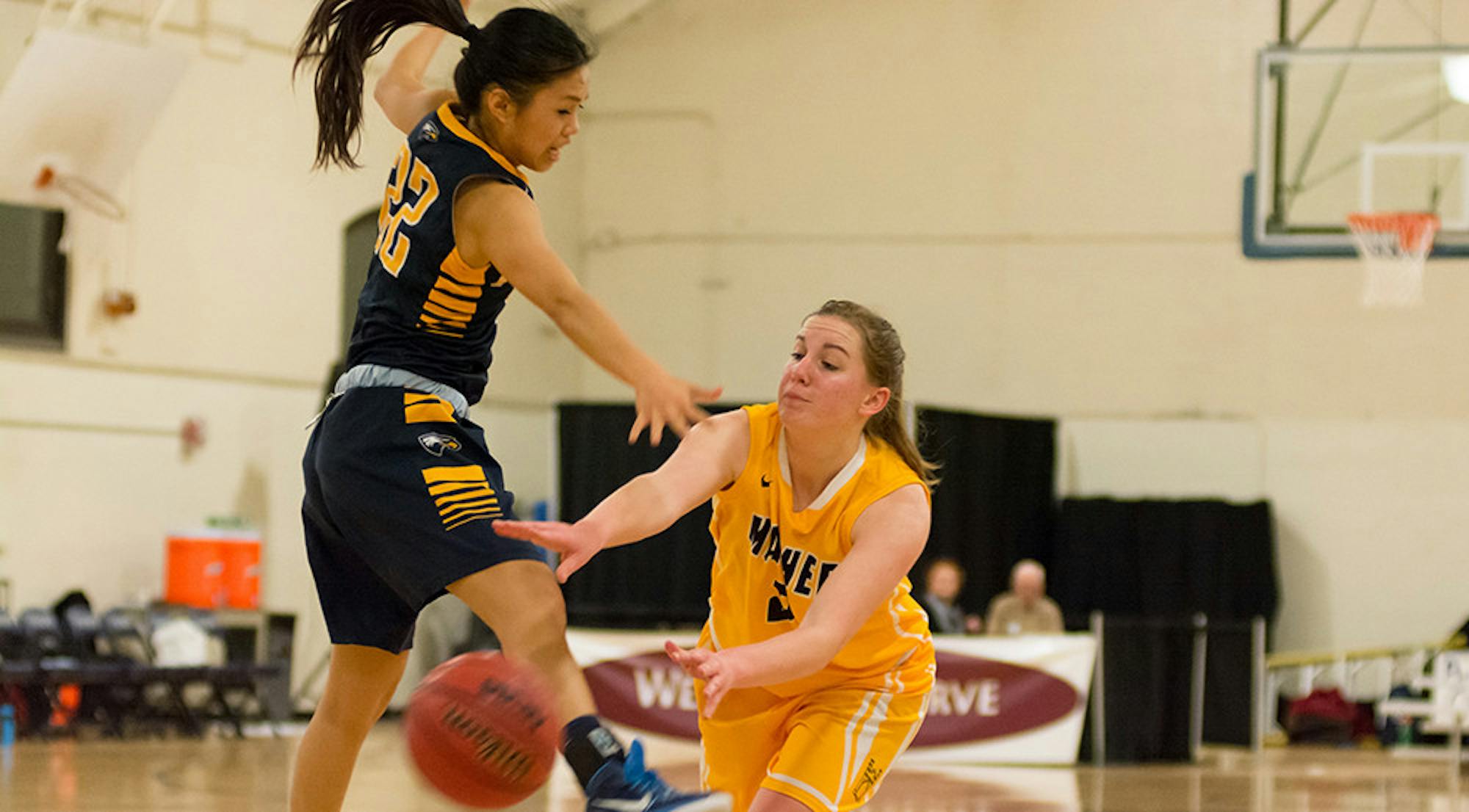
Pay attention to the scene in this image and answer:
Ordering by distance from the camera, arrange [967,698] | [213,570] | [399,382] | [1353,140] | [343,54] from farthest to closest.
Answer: [213,570] → [1353,140] → [967,698] → [343,54] → [399,382]

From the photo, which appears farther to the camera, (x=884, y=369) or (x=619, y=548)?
(x=619, y=548)

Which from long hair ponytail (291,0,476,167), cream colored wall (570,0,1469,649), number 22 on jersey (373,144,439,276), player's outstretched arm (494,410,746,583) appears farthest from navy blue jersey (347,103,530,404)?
cream colored wall (570,0,1469,649)

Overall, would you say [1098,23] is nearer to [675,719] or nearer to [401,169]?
[675,719]

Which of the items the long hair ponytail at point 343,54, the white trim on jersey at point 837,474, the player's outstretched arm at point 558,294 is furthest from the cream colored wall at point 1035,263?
the player's outstretched arm at point 558,294

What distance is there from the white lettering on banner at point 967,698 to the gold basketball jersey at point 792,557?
7.58 meters

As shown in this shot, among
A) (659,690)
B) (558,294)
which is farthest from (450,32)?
(659,690)

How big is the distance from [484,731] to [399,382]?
2.35ft

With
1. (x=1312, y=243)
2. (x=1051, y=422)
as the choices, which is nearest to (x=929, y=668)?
(x=1312, y=243)

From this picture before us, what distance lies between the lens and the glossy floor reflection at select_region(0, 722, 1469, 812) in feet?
25.3

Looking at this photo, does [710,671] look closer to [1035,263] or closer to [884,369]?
[884,369]

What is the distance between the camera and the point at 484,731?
3.16 metres

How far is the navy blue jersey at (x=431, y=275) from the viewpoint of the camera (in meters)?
3.32

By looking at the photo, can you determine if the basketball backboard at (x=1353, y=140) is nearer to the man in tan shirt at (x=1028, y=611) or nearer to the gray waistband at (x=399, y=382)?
the man in tan shirt at (x=1028, y=611)

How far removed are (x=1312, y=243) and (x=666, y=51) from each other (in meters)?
8.89
